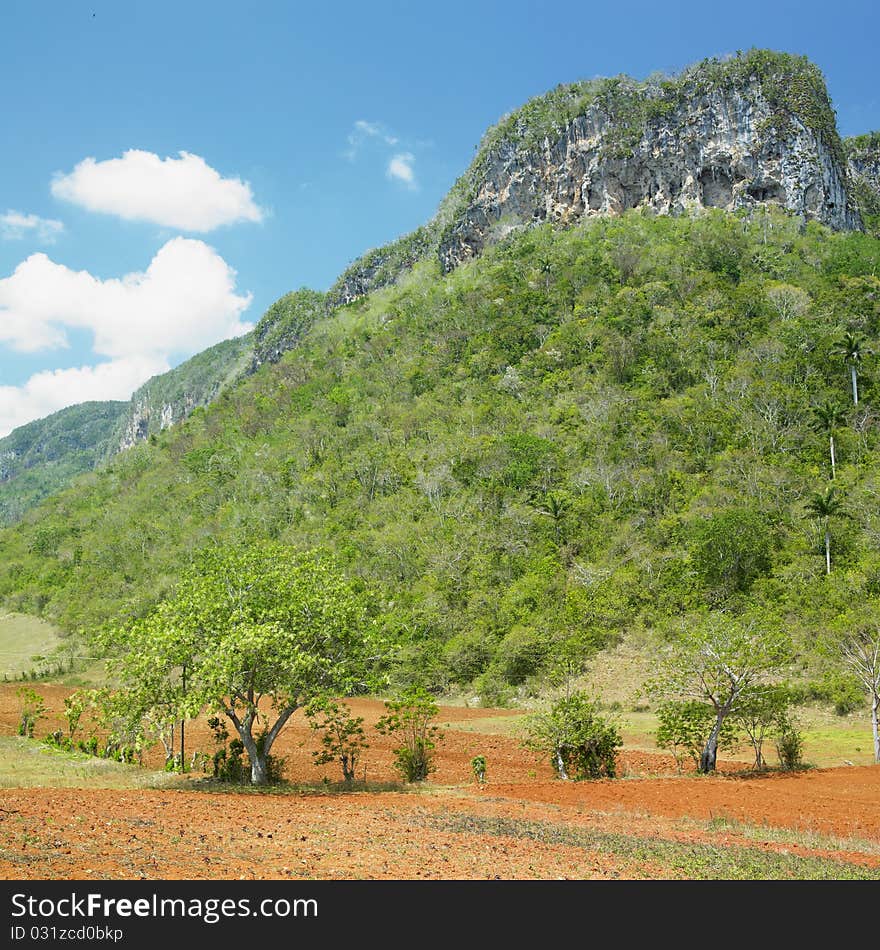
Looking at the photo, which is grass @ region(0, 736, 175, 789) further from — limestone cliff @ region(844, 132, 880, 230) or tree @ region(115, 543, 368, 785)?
limestone cliff @ region(844, 132, 880, 230)

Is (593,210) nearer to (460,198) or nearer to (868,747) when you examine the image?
(460,198)

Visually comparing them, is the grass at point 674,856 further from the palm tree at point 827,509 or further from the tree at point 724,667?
the palm tree at point 827,509

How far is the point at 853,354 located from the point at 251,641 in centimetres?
5814

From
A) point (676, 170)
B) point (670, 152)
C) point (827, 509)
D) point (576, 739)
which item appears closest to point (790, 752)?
point (576, 739)

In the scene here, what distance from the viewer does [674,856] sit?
9.67 meters

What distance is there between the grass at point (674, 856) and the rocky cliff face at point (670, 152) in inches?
4069

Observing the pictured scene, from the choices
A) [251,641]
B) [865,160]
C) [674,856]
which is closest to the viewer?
[674,856]

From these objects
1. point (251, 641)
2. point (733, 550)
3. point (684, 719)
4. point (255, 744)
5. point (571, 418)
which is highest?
point (571, 418)

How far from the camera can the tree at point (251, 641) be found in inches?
581

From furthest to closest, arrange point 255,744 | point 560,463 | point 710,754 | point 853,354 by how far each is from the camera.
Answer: point 560,463 < point 853,354 < point 710,754 < point 255,744

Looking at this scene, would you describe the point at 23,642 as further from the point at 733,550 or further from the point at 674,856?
the point at 674,856

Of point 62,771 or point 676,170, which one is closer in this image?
point 62,771

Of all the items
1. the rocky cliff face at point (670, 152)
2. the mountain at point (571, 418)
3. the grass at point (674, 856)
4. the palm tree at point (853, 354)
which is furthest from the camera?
the rocky cliff face at point (670, 152)

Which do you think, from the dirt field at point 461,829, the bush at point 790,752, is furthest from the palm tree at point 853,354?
the dirt field at point 461,829
